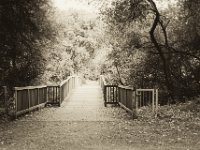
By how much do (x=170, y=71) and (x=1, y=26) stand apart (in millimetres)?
11533

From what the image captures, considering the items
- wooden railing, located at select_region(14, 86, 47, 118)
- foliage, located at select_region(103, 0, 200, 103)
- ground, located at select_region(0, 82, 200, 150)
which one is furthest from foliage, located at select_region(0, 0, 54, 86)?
foliage, located at select_region(103, 0, 200, 103)

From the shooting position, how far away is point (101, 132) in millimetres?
11047

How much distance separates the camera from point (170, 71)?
23672mm

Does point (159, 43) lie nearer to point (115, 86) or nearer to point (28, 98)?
point (115, 86)

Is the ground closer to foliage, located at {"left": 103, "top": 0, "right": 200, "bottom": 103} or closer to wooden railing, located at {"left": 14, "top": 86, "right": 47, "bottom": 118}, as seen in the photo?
wooden railing, located at {"left": 14, "top": 86, "right": 47, "bottom": 118}

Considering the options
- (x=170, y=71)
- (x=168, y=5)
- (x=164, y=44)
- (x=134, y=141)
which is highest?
(x=168, y=5)

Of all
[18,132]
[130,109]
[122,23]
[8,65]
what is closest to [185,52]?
[122,23]

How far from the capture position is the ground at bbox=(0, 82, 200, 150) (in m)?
9.15

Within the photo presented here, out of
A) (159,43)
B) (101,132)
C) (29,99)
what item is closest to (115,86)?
(159,43)

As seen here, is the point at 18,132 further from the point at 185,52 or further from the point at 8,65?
the point at 185,52

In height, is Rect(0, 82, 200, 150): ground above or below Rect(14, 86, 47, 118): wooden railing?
below

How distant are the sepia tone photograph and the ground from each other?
2 centimetres

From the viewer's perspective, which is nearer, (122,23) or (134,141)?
(134,141)

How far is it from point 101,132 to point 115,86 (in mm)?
9733
